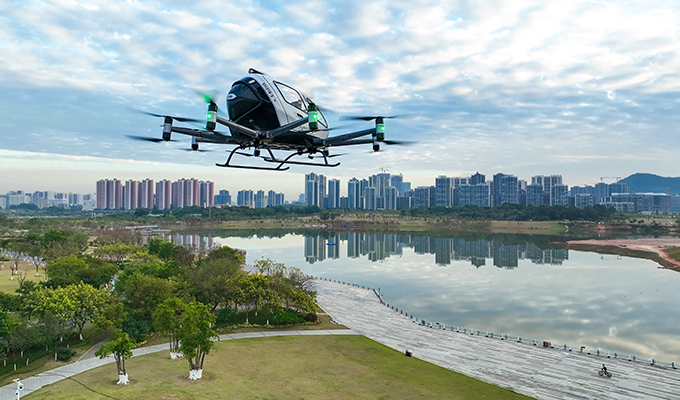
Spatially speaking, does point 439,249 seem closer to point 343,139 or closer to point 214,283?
point 214,283

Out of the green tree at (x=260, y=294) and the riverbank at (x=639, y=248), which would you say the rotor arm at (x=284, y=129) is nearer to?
the green tree at (x=260, y=294)

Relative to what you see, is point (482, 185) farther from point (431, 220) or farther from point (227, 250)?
point (227, 250)

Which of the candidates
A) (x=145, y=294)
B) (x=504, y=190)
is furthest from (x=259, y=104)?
(x=504, y=190)

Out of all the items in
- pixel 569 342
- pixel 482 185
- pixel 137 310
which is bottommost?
pixel 569 342

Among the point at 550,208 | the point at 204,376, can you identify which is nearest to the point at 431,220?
A: the point at 550,208

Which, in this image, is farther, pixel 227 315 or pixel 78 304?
pixel 227 315

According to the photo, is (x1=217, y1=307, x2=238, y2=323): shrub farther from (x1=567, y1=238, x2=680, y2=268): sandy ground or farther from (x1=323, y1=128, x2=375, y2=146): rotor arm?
(x1=567, y1=238, x2=680, y2=268): sandy ground
